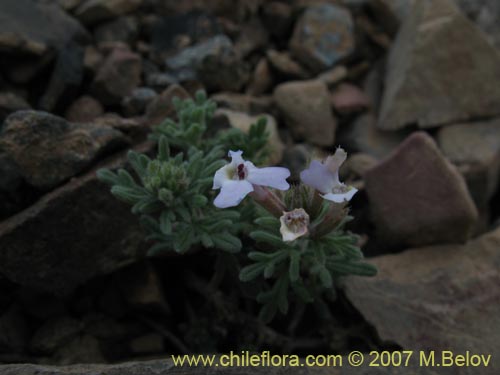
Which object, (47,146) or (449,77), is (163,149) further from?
(449,77)

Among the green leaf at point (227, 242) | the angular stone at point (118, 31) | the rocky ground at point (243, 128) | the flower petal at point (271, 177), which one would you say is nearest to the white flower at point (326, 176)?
the flower petal at point (271, 177)

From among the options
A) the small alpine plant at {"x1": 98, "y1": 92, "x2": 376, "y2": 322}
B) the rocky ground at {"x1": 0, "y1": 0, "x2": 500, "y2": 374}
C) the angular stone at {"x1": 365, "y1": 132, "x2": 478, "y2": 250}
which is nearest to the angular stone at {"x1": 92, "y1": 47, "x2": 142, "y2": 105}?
the rocky ground at {"x1": 0, "y1": 0, "x2": 500, "y2": 374}

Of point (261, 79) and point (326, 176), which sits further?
point (261, 79)

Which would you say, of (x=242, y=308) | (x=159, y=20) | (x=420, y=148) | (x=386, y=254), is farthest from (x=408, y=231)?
A: (x=159, y=20)

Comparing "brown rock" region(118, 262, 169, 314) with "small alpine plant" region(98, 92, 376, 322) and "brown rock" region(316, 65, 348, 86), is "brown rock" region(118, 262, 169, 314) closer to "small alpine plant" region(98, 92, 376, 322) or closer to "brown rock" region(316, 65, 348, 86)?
"small alpine plant" region(98, 92, 376, 322)

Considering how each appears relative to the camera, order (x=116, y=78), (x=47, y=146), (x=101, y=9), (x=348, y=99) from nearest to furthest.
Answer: (x=47, y=146)
(x=116, y=78)
(x=101, y=9)
(x=348, y=99)

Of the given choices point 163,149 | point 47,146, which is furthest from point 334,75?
point 47,146
